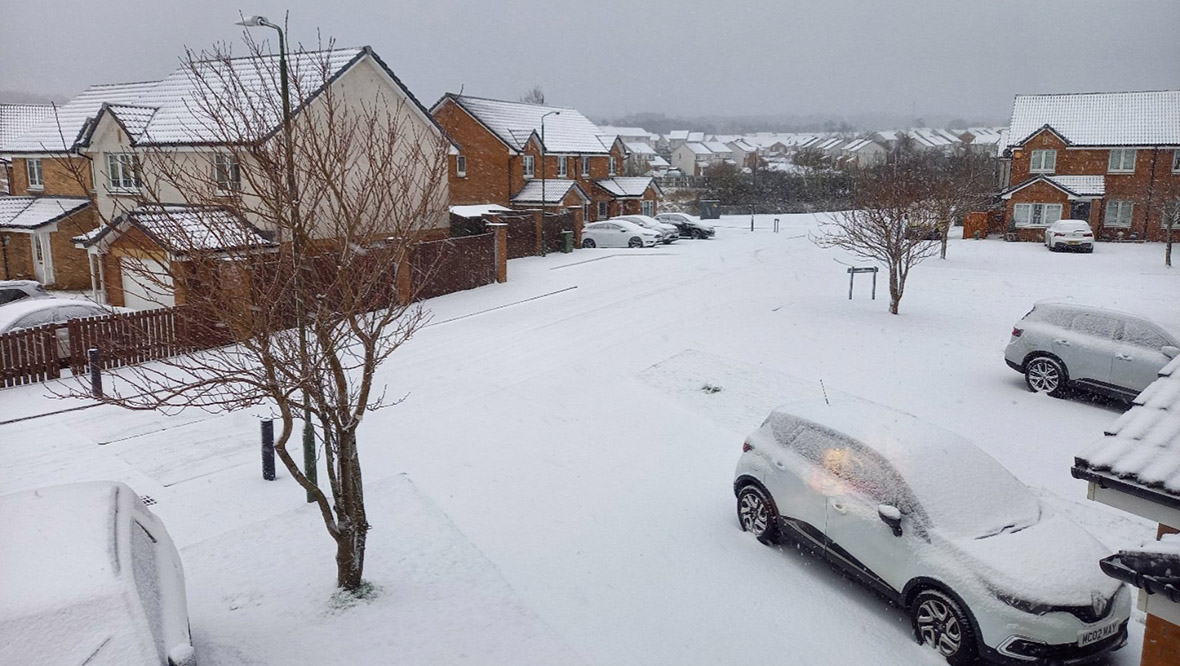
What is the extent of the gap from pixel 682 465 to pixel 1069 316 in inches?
314

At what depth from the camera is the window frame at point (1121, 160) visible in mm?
38500

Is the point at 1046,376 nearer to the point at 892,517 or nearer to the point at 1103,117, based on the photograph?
the point at 892,517

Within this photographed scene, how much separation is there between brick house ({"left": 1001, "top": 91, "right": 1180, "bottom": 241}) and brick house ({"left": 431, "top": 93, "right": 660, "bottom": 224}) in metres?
22.9

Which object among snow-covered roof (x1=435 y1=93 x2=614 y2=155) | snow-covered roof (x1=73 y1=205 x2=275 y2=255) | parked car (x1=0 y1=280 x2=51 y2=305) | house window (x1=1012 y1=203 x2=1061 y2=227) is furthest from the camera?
snow-covered roof (x1=435 y1=93 x2=614 y2=155)

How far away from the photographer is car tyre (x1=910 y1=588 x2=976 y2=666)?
252 inches

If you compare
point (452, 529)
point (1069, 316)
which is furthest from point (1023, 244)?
point (452, 529)

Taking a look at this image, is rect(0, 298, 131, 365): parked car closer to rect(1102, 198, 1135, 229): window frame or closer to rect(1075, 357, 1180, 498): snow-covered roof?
rect(1075, 357, 1180, 498): snow-covered roof

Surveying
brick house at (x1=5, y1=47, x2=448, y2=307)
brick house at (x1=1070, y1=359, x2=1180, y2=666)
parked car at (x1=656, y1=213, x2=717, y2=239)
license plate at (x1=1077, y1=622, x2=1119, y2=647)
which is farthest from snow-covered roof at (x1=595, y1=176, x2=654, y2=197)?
brick house at (x1=1070, y1=359, x2=1180, y2=666)

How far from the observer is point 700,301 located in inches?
864

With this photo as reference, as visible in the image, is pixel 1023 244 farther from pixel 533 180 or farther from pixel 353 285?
pixel 353 285

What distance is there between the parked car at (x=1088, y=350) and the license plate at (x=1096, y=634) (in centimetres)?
750

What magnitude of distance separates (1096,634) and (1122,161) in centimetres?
4140

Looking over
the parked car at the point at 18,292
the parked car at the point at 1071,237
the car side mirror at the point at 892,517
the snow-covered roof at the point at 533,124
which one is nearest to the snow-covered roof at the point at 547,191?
the snow-covered roof at the point at 533,124

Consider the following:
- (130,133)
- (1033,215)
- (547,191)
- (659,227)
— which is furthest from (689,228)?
(130,133)
